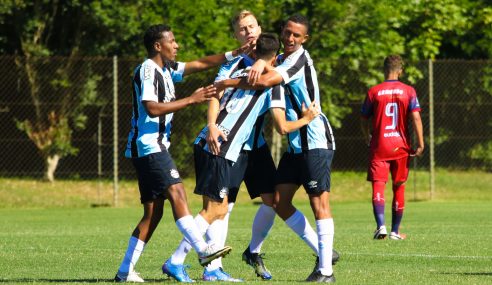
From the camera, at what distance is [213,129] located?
893 cm

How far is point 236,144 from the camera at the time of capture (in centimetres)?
909

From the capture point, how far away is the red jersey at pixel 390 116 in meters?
14.4

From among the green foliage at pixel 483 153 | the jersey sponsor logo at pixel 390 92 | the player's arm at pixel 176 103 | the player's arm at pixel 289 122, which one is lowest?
the green foliage at pixel 483 153

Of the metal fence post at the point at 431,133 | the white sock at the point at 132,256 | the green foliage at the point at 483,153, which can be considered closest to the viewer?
the white sock at the point at 132,256

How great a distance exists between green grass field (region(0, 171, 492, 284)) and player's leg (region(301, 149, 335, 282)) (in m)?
0.25

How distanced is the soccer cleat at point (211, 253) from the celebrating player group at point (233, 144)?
0.01 meters

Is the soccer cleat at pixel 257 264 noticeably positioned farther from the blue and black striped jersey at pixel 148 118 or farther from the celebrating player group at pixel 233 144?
the blue and black striped jersey at pixel 148 118

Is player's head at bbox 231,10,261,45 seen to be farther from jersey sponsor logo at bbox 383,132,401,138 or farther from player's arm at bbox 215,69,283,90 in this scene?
jersey sponsor logo at bbox 383,132,401,138

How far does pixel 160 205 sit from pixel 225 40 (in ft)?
49.6

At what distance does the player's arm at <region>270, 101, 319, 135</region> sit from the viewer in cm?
887

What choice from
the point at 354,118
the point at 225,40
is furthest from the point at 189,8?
the point at 354,118

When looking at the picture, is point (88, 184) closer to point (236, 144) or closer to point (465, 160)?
point (465, 160)

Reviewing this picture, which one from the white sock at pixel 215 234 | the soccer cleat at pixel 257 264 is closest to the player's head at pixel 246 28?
the white sock at pixel 215 234

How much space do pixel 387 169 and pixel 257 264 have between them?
5.12 meters
